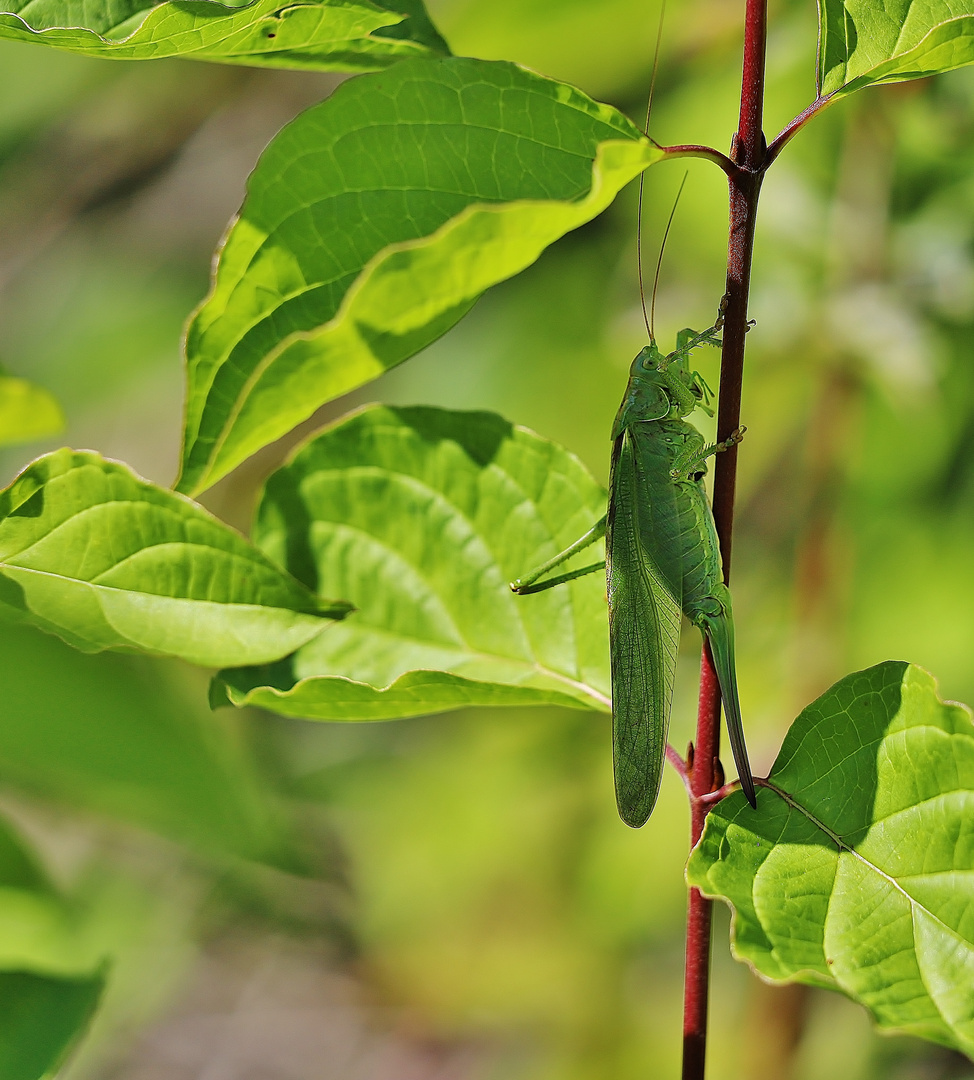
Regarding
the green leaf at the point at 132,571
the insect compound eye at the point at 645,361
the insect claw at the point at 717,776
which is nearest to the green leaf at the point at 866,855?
the insect claw at the point at 717,776

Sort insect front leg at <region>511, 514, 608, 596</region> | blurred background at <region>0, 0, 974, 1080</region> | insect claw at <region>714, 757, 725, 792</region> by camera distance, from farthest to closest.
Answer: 1. blurred background at <region>0, 0, 974, 1080</region>
2. insect front leg at <region>511, 514, 608, 596</region>
3. insect claw at <region>714, 757, 725, 792</region>

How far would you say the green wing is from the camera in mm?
778

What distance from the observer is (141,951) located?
1777mm

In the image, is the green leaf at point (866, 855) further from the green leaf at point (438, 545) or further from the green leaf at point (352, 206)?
the green leaf at point (352, 206)

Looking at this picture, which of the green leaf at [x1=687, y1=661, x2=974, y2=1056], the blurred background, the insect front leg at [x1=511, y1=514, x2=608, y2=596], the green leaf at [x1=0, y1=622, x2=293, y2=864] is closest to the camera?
the green leaf at [x1=0, y1=622, x2=293, y2=864]

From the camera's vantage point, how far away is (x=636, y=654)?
32.2 inches

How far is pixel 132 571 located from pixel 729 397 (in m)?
0.43

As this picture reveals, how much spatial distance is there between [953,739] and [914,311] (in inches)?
48.1

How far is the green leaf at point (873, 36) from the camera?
0.62 m

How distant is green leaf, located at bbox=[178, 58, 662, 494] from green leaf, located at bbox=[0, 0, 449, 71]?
4 centimetres

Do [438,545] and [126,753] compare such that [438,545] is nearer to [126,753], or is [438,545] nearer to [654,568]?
[654,568]

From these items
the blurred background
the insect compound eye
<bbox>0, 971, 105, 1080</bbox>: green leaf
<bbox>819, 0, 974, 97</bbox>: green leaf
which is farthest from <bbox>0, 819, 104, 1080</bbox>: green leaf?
<bbox>819, 0, 974, 97</bbox>: green leaf

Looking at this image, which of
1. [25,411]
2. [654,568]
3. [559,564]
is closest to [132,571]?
[25,411]

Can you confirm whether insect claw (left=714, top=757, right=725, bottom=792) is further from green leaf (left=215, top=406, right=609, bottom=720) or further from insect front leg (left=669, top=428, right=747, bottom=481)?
insect front leg (left=669, top=428, right=747, bottom=481)
